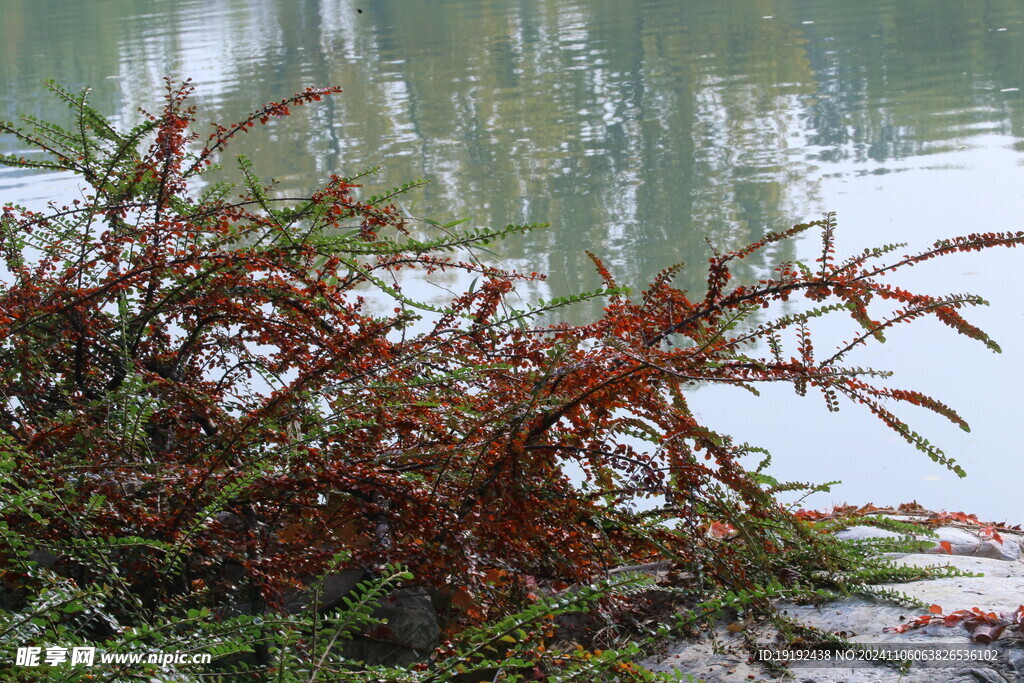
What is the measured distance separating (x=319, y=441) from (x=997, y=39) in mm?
10346

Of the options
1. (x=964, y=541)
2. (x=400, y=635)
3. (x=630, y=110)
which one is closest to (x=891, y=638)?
(x=964, y=541)

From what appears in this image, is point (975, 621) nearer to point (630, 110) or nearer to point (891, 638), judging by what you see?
point (891, 638)

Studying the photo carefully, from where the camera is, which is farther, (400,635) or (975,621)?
(400,635)

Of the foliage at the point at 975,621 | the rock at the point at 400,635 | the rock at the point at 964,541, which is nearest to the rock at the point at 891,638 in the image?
the foliage at the point at 975,621

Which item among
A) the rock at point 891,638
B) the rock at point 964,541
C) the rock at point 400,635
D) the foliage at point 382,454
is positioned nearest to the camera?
the foliage at point 382,454

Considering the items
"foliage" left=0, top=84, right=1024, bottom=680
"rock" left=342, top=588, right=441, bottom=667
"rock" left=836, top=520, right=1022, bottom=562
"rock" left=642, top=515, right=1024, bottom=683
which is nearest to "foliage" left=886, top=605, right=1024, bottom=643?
"rock" left=642, top=515, right=1024, bottom=683

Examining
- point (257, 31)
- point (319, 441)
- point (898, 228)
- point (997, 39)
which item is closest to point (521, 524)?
point (319, 441)

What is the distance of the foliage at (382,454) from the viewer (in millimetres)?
1408

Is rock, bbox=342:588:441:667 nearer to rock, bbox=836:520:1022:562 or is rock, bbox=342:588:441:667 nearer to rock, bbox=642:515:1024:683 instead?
rock, bbox=642:515:1024:683

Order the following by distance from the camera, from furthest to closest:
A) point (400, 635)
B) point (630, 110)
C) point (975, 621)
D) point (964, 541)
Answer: point (630, 110), point (964, 541), point (400, 635), point (975, 621)

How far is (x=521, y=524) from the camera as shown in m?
1.52

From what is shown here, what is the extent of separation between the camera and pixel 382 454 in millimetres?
1645

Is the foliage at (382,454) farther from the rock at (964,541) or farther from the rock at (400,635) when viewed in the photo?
the rock at (964,541)

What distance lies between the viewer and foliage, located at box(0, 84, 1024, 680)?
1.41 metres
